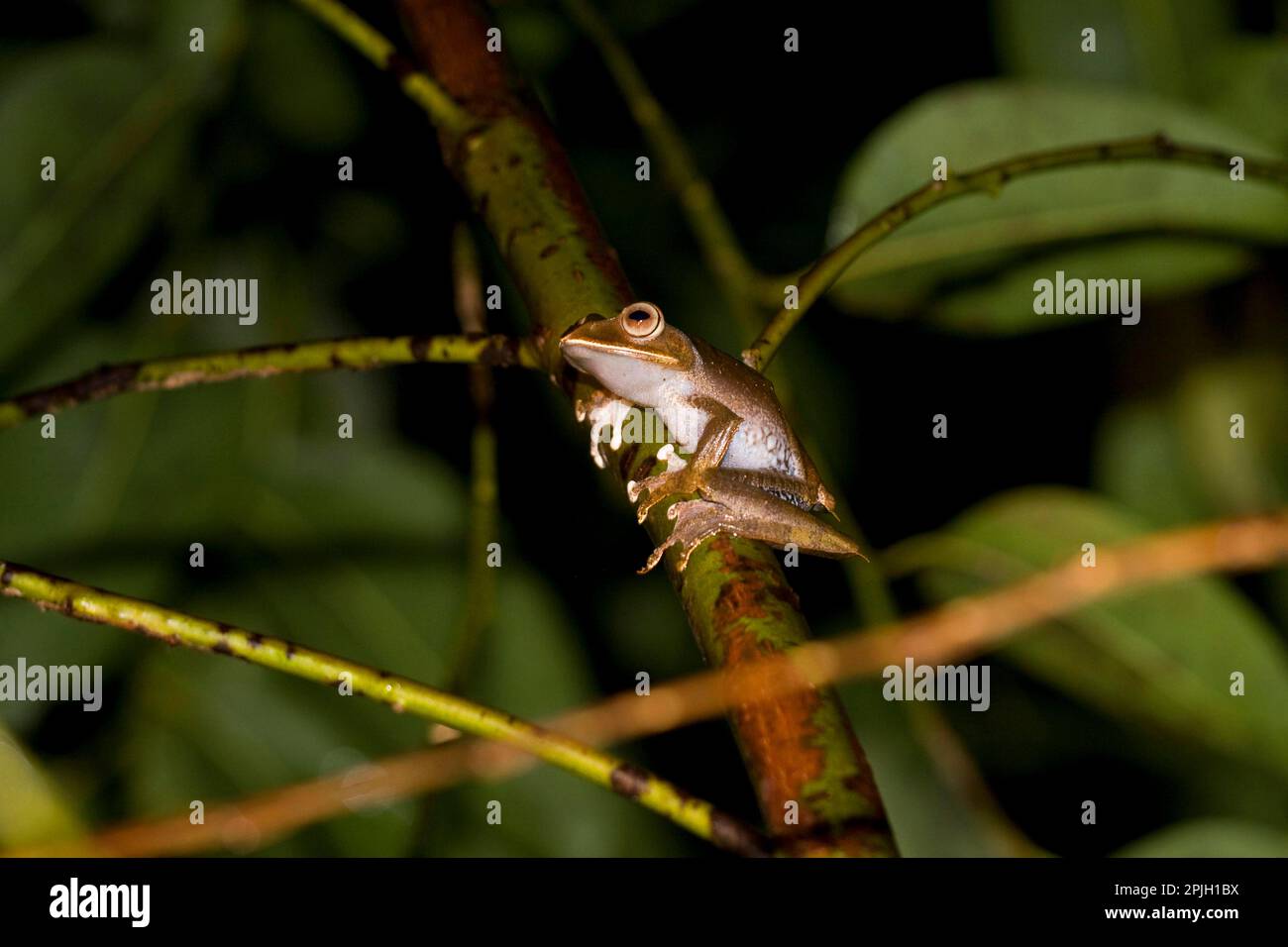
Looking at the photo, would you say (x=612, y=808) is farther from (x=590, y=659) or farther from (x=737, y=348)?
(x=737, y=348)

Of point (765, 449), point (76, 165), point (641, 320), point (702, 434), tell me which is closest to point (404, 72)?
point (641, 320)

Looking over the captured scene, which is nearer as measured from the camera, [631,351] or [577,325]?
[577,325]

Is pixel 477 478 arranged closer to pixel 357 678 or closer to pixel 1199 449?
pixel 357 678

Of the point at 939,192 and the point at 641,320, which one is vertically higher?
the point at 939,192
